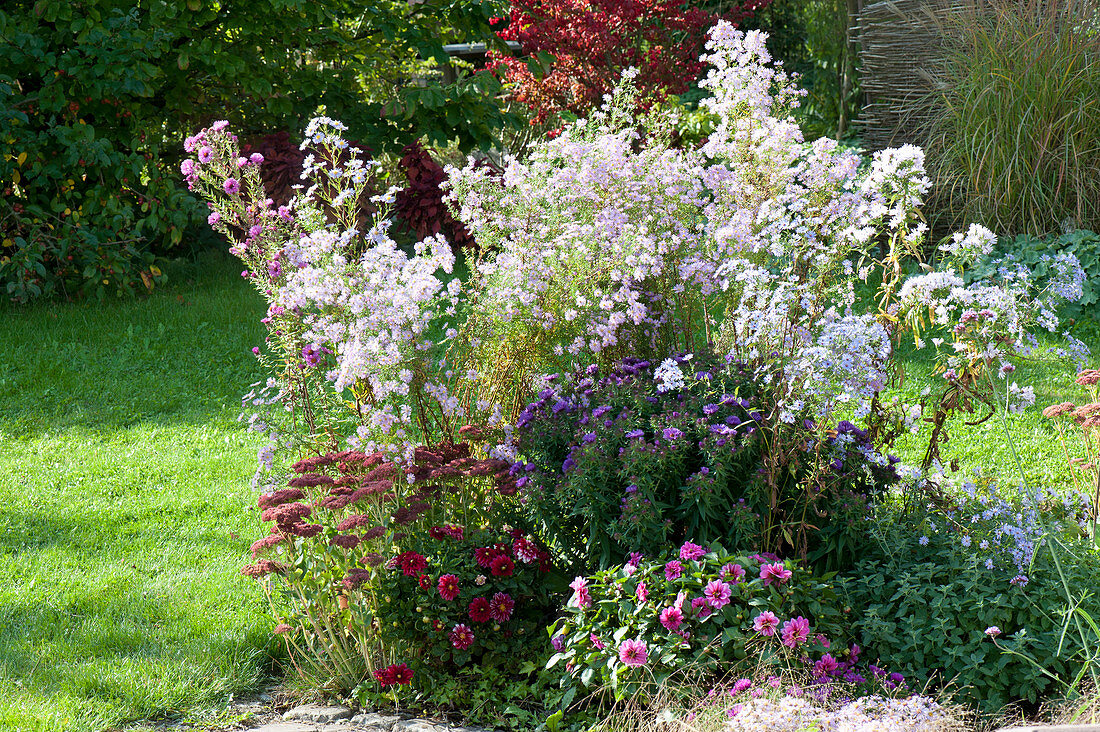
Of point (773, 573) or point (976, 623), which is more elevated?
point (773, 573)

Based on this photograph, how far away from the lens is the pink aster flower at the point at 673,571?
8.57 feet

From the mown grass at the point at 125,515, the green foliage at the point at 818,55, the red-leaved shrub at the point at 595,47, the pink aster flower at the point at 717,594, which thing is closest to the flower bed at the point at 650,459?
the pink aster flower at the point at 717,594

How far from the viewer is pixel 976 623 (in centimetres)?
259

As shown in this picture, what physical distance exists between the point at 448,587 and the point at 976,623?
4.68ft

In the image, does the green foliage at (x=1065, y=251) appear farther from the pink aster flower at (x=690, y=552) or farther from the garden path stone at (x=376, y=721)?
the garden path stone at (x=376, y=721)

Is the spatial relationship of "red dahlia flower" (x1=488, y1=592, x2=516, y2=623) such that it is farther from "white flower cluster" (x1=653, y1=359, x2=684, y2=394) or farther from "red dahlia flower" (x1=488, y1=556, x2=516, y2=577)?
"white flower cluster" (x1=653, y1=359, x2=684, y2=394)

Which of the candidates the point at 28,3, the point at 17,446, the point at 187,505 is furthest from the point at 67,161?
the point at 187,505

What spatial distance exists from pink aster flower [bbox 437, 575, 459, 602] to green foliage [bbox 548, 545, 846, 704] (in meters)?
0.31

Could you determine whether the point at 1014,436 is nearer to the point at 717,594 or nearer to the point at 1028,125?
the point at 717,594

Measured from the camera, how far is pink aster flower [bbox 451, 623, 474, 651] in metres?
2.82

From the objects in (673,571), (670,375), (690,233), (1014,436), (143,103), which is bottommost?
(1014,436)

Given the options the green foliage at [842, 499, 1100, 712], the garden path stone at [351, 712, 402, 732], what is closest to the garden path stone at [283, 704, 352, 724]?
the garden path stone at [351, 712, 402, 732]

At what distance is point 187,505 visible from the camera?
4.11 m

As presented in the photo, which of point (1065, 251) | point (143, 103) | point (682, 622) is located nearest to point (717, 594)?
point (682, 622)
